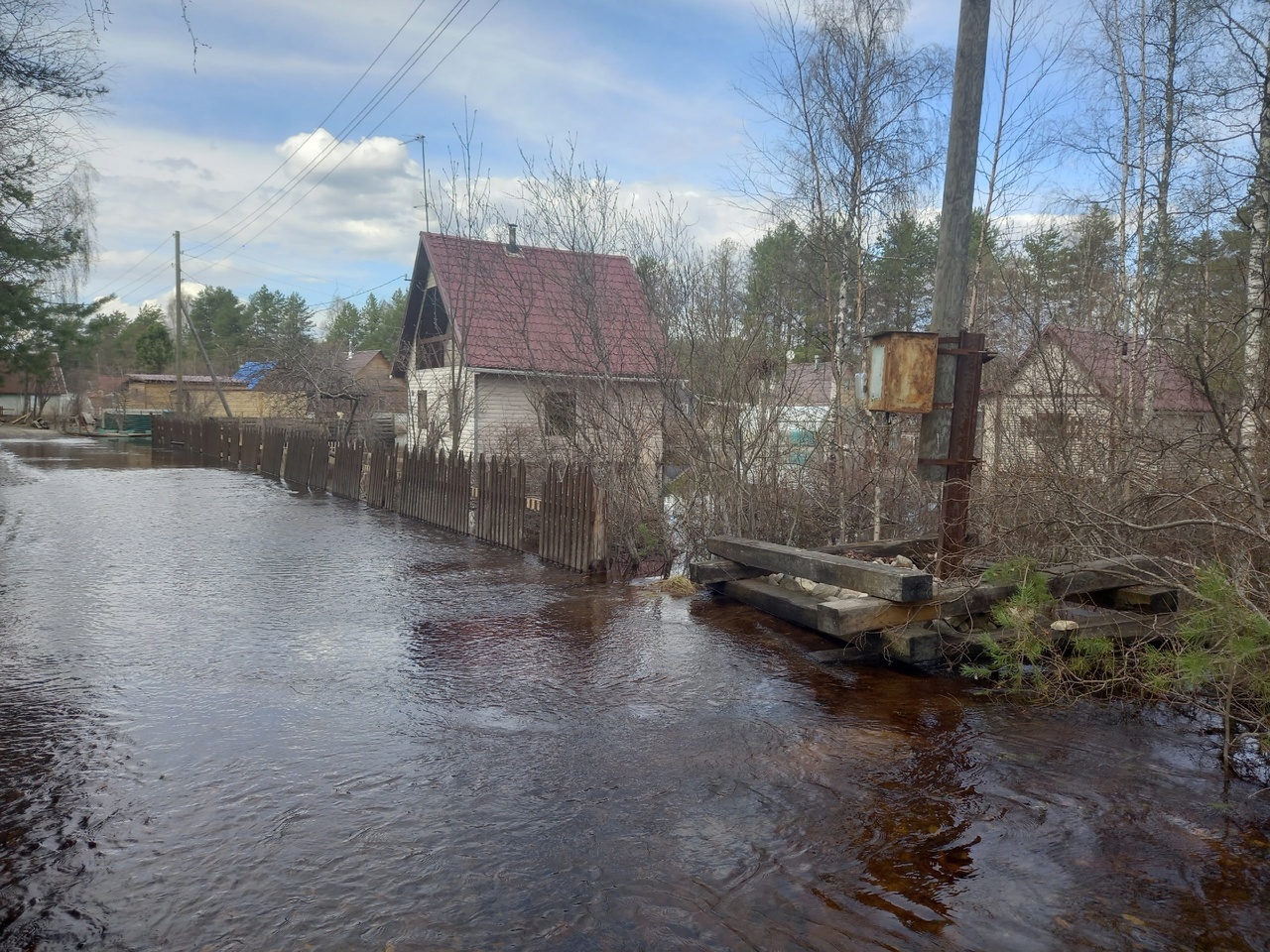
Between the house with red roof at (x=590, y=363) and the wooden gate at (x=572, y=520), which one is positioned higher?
the house with red roof at (x=590, y=363)

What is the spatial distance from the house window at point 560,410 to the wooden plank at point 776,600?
11.8 ft

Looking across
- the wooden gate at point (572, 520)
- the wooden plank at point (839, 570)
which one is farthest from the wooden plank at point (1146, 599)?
the wooden gate at point (572, 520)

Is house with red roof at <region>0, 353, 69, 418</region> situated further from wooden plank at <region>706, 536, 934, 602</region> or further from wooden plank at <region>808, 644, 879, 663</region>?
wooden plank at <region>808, 644, 879, 663</region>

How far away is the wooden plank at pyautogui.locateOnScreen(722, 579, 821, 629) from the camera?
752cm

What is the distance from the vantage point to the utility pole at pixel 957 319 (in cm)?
681

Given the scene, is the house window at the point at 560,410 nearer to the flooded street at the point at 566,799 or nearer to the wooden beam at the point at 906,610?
the flooded street at the point at 566,799

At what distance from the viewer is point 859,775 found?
448 centimetres

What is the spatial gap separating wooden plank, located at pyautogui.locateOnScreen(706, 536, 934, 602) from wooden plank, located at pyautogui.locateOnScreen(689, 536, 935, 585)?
0.23 m

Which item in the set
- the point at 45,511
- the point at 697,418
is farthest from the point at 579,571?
the point at 45,511

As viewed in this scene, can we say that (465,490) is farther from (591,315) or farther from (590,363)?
(591,315)

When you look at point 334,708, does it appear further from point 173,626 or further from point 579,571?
point 579,571

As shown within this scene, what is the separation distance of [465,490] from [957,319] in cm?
757

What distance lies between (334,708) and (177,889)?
7.02 feet

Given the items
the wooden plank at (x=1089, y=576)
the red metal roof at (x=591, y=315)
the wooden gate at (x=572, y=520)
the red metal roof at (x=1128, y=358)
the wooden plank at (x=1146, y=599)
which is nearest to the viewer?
the wooden plank at (x=1089, y=576)
